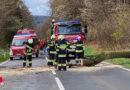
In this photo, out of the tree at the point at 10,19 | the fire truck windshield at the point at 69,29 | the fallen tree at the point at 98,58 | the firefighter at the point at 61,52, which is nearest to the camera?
the firefighter at the point at 61,52

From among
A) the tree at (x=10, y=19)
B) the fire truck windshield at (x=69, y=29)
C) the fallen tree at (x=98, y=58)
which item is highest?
the tree at (x=10, y=19)

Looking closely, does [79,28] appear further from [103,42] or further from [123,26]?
[103,42]

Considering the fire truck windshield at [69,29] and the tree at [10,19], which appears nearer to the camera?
the fire truck windshield at [69,29]

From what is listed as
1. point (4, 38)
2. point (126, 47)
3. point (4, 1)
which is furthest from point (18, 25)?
point (126, 47)

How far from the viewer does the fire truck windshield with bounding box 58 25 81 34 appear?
2314 centimetres

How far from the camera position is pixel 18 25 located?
65.0 meters

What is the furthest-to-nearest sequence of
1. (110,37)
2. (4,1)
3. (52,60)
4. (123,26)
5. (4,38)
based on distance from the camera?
1. (4,38)
2. (4,1)
3. (110,37)
4. (123,26)
5. (52,60)

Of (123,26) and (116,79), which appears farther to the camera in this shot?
(123,26)

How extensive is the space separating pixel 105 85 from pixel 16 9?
6229 cm

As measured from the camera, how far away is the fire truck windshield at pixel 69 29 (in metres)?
23.1

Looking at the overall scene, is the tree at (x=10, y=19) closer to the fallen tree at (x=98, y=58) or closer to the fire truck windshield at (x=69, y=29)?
the fire truck windshield at (x=69, y=29)

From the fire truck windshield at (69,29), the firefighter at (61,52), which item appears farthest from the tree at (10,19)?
the firefighter at (61,52)

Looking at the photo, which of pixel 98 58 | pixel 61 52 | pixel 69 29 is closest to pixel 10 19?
pixel 69 29

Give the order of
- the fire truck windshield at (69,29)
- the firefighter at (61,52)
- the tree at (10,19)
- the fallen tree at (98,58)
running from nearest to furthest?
the firefighter at (61,52), the fallen tree at (98,58), the fire truck windshield at (69,29), the tree at (10,19)
